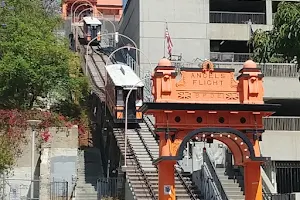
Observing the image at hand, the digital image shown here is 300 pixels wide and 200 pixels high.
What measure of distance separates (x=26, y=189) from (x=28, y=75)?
6.82 metres

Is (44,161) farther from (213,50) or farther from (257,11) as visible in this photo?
(257,11)

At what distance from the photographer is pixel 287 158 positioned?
Result: 1576 inches

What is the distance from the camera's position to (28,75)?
120 feet

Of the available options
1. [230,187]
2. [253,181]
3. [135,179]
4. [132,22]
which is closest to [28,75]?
[135,179]

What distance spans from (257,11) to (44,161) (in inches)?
1100

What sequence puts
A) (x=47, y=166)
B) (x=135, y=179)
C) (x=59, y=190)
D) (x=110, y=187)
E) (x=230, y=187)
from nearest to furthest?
(x=230, y=187) < (x=135, y=179) < (x=59, y=190) < (x=110, y=187) < (x=47, y=166)

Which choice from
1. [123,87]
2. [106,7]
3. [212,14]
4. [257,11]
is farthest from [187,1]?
[106,7]

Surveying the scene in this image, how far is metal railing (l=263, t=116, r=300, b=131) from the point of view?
40500 mm

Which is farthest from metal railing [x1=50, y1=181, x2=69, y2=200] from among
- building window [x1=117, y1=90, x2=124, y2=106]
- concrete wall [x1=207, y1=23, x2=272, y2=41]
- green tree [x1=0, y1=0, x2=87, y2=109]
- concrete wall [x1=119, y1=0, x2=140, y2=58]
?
concrete wall [x1=207, y1=23, x2=272, y2=41]

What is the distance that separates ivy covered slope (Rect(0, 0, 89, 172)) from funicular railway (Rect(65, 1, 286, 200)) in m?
2.55

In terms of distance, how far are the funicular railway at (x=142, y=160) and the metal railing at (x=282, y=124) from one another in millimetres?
6818

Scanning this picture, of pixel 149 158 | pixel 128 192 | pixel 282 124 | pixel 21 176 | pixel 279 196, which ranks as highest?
pixel 282 124

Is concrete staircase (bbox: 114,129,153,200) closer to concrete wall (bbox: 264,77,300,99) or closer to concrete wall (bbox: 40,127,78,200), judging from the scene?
concrete wall (bbox: 40,127,78,200)

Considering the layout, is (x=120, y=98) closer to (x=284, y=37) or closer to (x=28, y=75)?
(x=28, y=75)
